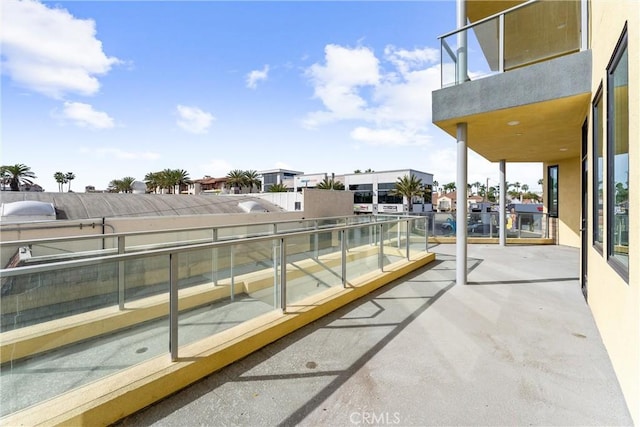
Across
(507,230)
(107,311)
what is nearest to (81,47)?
(107,311)

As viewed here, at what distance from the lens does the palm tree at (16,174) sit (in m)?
33.1

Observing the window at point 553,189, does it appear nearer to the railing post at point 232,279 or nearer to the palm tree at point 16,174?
the railing post at point 232,279

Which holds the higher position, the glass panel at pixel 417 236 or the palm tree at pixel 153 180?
the palm tree at pixel 153 180

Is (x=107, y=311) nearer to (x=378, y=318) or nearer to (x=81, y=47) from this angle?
(x=378, y=318)

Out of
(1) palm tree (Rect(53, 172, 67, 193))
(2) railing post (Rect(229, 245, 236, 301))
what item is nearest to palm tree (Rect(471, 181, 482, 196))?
(2) railing post (Rect(229, 245, 236, 301))

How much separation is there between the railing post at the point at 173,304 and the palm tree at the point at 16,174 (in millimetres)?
45550

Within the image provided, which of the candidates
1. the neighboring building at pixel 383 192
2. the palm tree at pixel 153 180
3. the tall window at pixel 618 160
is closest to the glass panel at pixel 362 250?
the tall window at pixel 618 160

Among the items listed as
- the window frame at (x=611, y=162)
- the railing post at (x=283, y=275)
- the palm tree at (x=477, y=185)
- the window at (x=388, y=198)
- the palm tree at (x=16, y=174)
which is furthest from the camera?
the palm tree at (x=477, y=185)

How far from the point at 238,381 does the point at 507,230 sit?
10430mm

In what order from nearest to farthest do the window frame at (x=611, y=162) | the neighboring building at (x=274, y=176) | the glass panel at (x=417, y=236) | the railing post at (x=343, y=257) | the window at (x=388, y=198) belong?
1. the window frame at (x=611, y=162)
2. the railing post at (x=343, y=257)
3. the glass panel at (x=417, y=236)
4. the window at (x=388, y=198)
5. the neighboring building at (x=274, y=176)

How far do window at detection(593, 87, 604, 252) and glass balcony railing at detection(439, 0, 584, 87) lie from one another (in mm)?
1600

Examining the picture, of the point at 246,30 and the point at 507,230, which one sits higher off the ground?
the point at 246,30

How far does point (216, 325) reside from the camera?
9.23ft
